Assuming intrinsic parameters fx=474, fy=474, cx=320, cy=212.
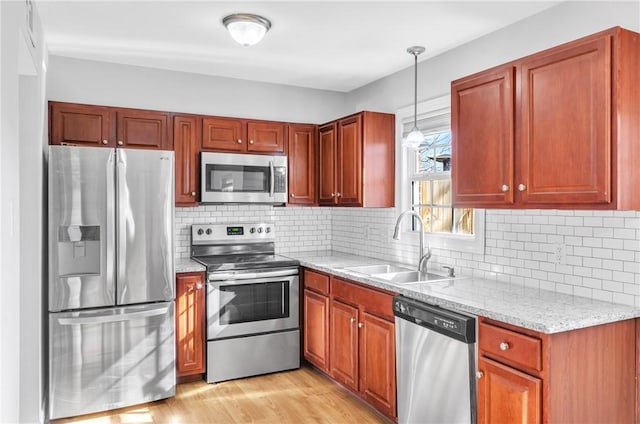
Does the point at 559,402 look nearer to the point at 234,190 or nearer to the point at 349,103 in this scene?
the point at 234,190

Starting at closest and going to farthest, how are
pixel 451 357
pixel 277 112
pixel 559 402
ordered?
1. pixel 559 402
2. pixel 451 357
3. pixel 277 112

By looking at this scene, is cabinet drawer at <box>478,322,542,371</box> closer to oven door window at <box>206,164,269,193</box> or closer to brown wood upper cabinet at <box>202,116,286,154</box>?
oven door window at <box>206,164,269,193</box>

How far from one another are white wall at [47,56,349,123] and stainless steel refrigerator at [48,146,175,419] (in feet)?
2.70

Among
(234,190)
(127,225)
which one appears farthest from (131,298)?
(234,190)

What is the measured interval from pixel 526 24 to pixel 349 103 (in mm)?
2124

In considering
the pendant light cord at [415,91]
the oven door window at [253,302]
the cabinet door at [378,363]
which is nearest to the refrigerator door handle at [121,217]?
the oven door window at [253,302]

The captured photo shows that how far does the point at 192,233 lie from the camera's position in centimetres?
413

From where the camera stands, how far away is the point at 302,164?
4.39 meters

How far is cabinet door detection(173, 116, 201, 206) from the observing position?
12.7 feet

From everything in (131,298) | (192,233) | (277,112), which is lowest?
(131,298)

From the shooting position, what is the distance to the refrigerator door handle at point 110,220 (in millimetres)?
3170

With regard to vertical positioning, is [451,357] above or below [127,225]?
below

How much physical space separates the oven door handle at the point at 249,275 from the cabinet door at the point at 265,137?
1.10 metres

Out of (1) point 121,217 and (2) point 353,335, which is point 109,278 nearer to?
(1) point 121,217
